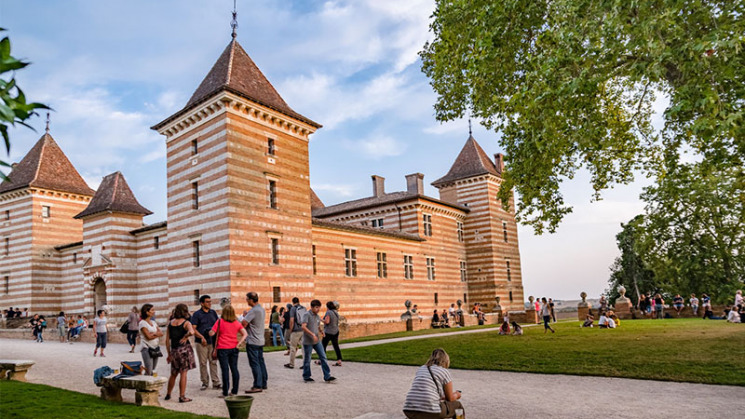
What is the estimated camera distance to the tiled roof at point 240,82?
963 inches

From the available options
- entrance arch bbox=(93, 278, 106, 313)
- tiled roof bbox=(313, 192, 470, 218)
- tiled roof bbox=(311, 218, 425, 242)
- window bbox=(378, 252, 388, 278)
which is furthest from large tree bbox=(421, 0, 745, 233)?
entrance arch bbox=(93, 278, 106, 313)

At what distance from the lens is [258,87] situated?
26.2 metres

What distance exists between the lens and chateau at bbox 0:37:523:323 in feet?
78.1

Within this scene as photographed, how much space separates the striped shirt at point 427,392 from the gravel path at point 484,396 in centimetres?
134

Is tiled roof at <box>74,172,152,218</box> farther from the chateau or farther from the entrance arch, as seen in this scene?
the entrance arch

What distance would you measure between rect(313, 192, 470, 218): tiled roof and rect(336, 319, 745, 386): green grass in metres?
18.9

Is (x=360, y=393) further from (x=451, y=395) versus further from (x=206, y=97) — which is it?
(x=206, y=97)

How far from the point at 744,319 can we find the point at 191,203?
26.8 meters

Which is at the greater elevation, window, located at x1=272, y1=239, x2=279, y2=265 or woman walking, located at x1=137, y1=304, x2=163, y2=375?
window, located at x1=272, y1=239, x2=279, y2=265

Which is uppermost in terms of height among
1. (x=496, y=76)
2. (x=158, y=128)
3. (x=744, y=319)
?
(x=158, y=128)

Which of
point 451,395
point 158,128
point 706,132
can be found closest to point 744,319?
point 706,132

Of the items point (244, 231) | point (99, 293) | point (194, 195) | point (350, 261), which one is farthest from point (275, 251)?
point (99, 293)

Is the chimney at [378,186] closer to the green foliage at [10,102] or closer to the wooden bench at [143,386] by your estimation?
the wooden bench at [143,386]

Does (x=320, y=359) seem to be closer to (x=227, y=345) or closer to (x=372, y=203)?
(x=227, y=345)
